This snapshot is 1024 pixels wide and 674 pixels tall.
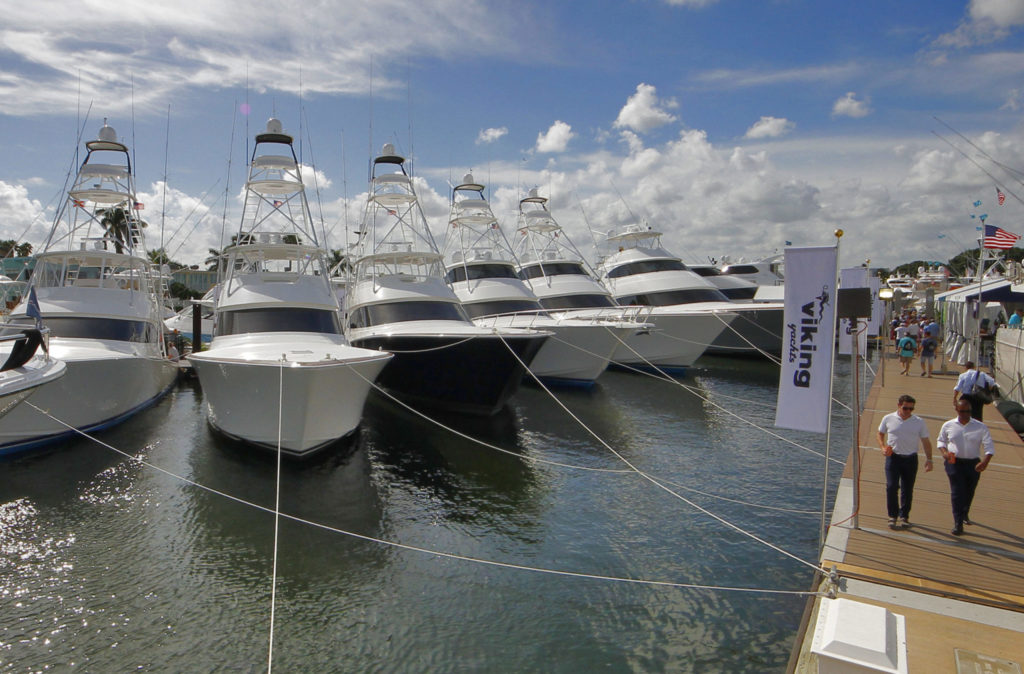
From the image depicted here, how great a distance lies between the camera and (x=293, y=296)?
14195 mm

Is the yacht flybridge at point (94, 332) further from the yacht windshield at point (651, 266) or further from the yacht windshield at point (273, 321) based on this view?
the yacht windshield at point (651, 266)

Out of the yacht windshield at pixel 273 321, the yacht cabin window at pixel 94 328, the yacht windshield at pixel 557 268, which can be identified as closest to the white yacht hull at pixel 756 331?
the yacht windshield at pixel 557 268

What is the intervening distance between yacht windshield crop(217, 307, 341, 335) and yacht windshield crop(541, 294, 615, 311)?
1202 centimetres

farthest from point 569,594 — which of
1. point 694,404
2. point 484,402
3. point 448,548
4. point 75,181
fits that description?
point 75,181

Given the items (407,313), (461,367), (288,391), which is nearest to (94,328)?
(288,391)

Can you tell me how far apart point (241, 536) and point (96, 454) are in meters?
5.25

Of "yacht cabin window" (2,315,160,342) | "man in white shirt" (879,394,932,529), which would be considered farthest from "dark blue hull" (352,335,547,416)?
"man in white shirt" (879,394,932,529)

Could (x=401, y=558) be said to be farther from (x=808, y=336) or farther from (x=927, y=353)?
(x=927, y=353)

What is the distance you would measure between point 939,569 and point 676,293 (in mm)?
21628

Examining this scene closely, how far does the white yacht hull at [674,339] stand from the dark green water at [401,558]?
1032 centimetres

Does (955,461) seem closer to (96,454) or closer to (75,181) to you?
(96,454)

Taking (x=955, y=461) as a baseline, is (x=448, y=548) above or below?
below

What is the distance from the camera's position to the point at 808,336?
6.70 metres

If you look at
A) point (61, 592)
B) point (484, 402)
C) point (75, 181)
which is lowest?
point (61, 592)
